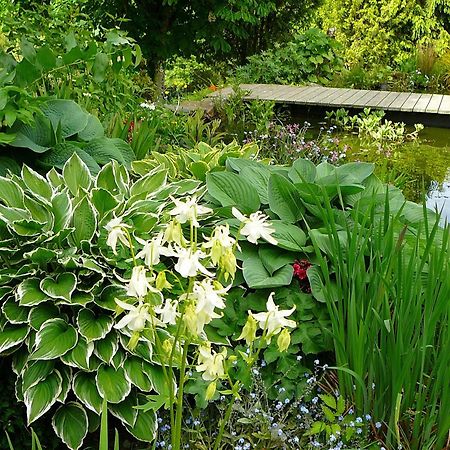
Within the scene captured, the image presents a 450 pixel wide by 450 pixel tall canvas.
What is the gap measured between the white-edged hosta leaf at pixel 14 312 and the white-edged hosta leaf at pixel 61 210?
267 millimetres

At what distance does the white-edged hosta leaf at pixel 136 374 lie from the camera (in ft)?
6.29

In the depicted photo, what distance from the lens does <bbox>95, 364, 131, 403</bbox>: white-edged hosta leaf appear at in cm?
187

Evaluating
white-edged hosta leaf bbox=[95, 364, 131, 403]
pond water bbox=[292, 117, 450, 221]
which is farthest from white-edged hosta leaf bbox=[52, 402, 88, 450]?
pond water bbox=[292, 117, 450, 221]

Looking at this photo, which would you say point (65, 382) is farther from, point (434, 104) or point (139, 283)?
point (434, 104)

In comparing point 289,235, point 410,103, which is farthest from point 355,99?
point 289,235

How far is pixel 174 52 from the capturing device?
24.8 ft

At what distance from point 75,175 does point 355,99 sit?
5337 millimetres

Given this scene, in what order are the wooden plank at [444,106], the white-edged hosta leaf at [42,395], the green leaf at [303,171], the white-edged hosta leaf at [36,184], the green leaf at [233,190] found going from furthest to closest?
the wooden plank at [444,106] < the green leaf at [303,171] < the green leaf at [233,190] < the white-edged hosta leaf at [36,184] < the white-edged hosta leaf at [42,395]

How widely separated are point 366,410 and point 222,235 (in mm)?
974

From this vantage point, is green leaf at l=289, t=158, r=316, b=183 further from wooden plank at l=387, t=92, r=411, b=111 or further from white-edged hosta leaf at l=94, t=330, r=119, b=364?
wooden plank at l=387, t=92, r=411, b=111

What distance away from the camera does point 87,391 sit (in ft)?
6.26

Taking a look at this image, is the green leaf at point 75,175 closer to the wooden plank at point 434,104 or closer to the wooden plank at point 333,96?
the wooden plank at point 333,96

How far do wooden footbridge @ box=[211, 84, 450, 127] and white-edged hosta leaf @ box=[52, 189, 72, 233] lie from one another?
439 centimetres

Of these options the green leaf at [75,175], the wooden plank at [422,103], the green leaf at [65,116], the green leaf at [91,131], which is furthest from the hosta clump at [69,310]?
the wooden plank at [422,103]
